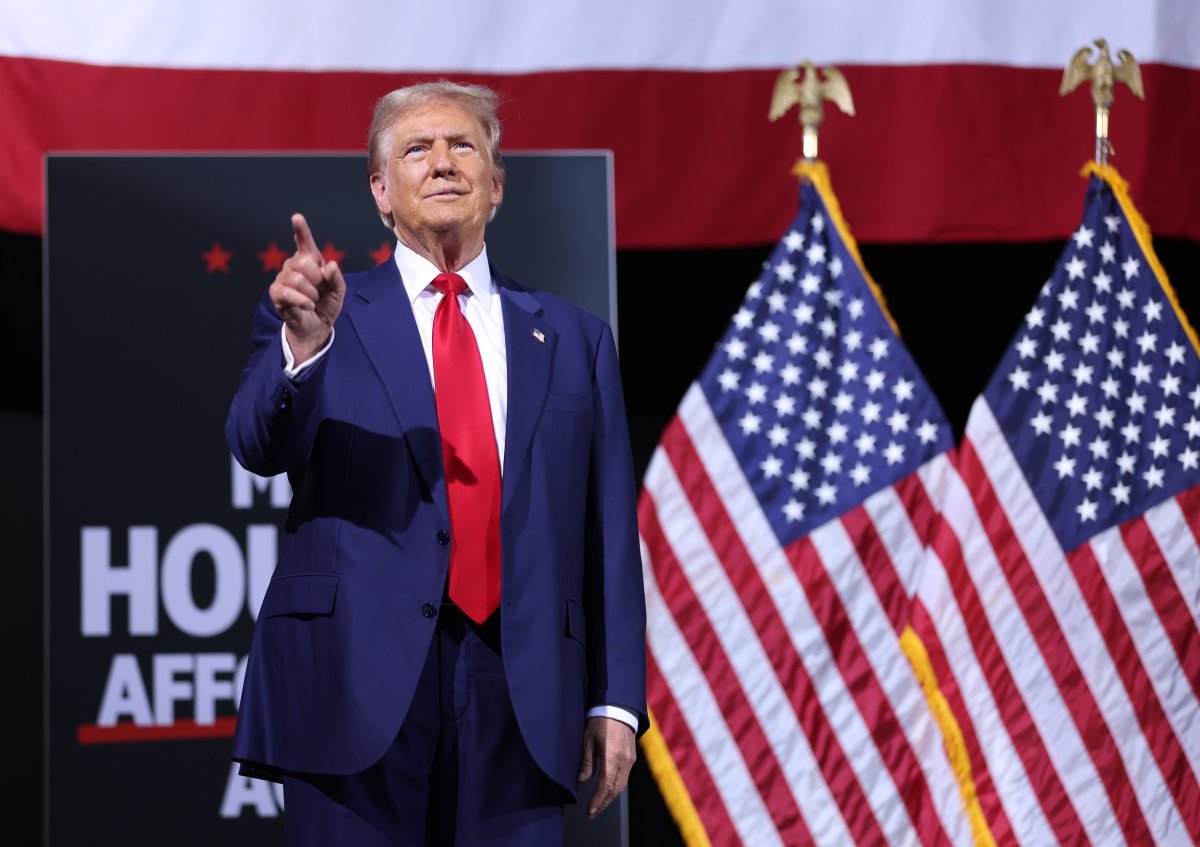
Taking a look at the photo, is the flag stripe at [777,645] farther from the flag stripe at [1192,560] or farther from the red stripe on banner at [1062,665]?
the flag stripe at [1192,560]

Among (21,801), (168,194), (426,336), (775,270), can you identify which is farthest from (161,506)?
(775,270)

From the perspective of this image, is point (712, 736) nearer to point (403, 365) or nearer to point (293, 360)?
point (403, 365)

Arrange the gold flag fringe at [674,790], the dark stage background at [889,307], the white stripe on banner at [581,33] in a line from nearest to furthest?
the gold flag fringe at [674,790], the white stripe on banner at [581,33], the dark stage background at [889,307]

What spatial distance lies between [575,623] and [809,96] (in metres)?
1.75

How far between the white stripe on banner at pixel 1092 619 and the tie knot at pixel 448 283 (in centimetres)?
171

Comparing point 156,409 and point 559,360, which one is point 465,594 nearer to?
point 559,360

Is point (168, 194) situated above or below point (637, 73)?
below

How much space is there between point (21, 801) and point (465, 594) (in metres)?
2.00

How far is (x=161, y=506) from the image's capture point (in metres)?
2.66

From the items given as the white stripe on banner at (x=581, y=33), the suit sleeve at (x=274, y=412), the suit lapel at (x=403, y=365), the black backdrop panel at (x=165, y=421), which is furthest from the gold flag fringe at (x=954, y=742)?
the suit sleeve at (x=274, y=412)

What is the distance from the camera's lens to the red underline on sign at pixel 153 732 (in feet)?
8.59

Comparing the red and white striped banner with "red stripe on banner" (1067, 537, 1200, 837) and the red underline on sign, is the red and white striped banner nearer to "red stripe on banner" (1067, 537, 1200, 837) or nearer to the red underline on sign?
A: "red stripe on banner" (1067, 537, 1200, 837)

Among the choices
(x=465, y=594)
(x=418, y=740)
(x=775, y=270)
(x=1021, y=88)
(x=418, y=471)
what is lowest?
(x=418, y=740)

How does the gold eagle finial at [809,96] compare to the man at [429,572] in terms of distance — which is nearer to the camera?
the man at [429,572]
